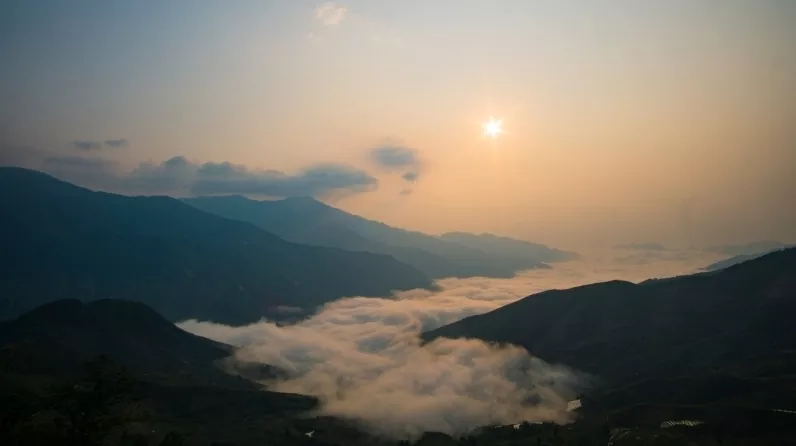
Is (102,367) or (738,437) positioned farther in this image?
(738,437)

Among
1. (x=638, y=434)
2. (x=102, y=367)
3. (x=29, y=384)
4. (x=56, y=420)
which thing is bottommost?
(x=638, y=434)

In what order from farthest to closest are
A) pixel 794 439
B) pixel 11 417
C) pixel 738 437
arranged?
pixel 738 437, pixel 794 439, pixel 11 417

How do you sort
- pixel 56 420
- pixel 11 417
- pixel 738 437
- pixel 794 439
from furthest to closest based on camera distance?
pixel 738 437 < pixel 794 439 < pixel 11 417 < pixel 56 420

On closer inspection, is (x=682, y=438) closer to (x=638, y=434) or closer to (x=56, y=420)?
(x=638, y=434)

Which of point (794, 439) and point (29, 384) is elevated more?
point (29, 384)

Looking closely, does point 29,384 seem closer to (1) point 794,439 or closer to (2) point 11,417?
(2) point 11,417

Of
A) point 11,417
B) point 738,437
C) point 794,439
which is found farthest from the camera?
point 738,437

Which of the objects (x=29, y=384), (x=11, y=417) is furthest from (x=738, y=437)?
(x=29, y=384)

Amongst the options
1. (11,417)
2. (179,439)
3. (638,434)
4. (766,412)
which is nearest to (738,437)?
(766,412)

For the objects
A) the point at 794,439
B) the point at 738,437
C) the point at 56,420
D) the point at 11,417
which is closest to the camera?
the point at 56,420
